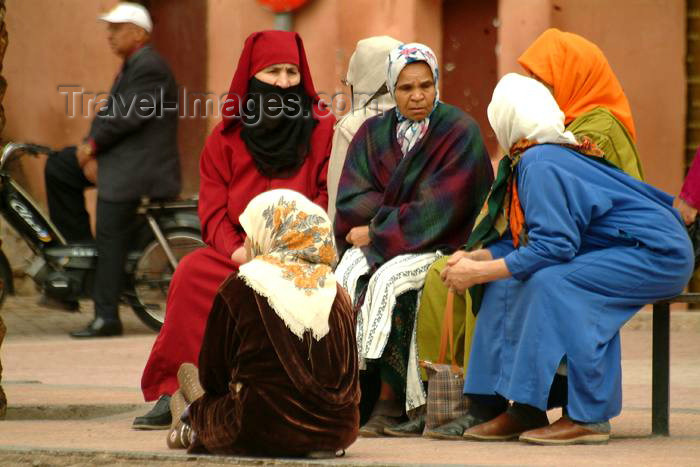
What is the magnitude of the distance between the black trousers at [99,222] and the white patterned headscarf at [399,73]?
12.2 ft

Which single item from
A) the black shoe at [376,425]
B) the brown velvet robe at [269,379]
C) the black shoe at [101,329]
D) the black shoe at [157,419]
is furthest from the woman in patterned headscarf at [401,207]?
the black shoe at [101,329]

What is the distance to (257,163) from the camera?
7512mm

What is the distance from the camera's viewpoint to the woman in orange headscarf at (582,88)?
6.79 metres

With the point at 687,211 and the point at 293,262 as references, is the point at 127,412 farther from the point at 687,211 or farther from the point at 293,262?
the point at 687,211

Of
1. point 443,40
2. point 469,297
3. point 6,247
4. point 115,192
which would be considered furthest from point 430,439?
point 6,247

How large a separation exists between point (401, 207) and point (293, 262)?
1341 mm

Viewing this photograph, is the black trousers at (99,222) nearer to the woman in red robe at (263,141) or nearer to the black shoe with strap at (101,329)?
the black shoe with strap at (101,329)

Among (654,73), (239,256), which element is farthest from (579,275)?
(654,73)

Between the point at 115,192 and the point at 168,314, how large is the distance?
11.3 ft

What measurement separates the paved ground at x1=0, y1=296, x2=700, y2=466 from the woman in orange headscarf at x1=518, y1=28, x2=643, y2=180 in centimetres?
115

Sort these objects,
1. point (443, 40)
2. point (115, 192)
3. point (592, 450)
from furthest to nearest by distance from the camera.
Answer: point (443, 40), point (115, 192), point (592, 450)

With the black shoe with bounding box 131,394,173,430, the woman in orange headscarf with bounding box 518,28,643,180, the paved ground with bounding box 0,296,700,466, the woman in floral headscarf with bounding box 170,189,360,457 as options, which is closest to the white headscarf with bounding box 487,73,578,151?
the woman in orange headscarf with bounding box 518,28,643,180

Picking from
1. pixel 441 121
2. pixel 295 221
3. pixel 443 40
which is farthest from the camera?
pixel 443 40

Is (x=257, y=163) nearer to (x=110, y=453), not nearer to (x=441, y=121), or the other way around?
(x=441, y=121)
